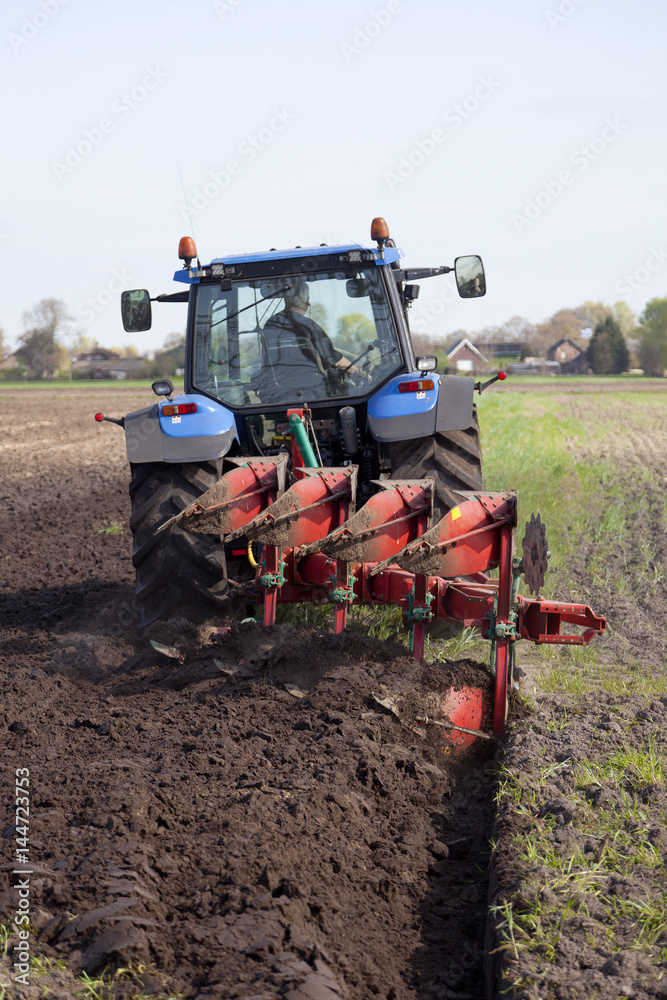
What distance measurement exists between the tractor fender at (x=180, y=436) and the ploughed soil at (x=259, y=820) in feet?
2.89

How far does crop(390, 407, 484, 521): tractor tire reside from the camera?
4.83 m

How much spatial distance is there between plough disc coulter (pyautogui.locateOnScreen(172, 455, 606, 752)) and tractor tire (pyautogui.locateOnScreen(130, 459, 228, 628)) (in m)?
0.31

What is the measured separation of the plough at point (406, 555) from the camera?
3.57m

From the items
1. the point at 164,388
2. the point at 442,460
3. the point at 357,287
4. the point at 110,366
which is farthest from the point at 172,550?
the point at 110,366

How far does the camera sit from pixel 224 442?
16.0ft

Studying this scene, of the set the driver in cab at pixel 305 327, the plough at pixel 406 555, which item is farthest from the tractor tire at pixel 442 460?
the driver in cab at pixel 305 327

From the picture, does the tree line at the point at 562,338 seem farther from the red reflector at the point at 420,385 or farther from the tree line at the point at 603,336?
the red reflector at the point at 420,385

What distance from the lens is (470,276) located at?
5316mm

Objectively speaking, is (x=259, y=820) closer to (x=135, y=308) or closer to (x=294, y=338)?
(x=294, y=338)

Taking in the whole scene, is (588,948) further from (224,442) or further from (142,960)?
(224,442)

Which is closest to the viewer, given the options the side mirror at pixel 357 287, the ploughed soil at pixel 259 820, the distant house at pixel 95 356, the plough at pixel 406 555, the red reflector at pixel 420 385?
the ploughed soil at pixel 259 820

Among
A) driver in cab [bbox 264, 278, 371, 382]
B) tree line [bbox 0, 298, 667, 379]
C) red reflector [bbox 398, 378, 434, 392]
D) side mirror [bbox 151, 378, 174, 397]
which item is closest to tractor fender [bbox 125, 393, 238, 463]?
side mirror [bbox 151, 378, 174, 397]

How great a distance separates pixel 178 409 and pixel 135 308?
1.13m

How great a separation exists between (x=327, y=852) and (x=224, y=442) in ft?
8.58
